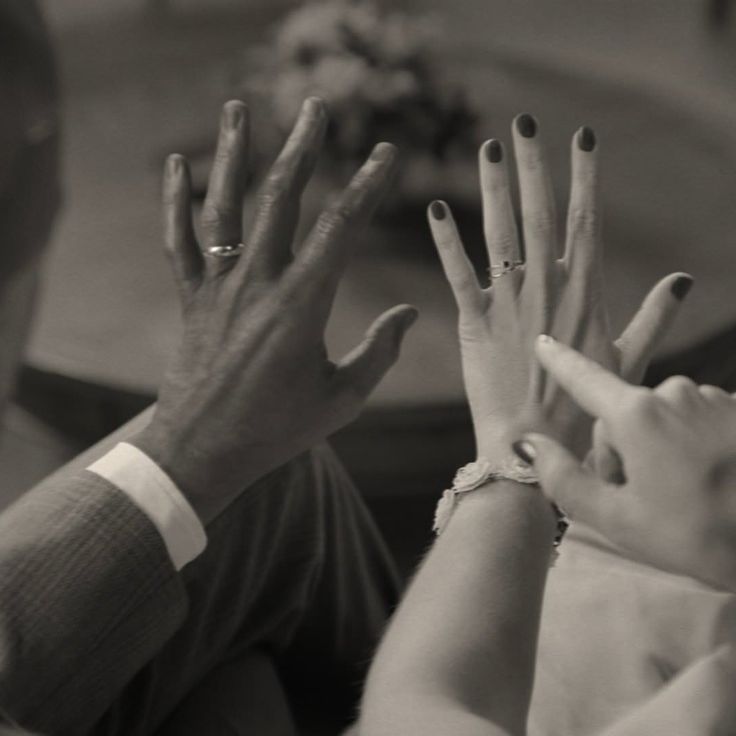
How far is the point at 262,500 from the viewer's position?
0.72 meters

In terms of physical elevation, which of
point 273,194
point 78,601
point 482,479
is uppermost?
point 273,194

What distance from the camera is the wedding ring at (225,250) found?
62 cm

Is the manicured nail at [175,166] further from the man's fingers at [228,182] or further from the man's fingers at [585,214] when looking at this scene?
the man's fingers at [585,214]

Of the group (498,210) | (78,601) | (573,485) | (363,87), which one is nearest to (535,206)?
(498,210)

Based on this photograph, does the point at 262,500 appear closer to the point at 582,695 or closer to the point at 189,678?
the point at 189,678

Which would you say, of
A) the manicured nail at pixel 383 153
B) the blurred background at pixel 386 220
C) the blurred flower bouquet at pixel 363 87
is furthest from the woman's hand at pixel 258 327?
the blurred flower bouquet at pixel 363 87

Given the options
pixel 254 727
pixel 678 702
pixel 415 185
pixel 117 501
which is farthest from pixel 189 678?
pixel 415 185

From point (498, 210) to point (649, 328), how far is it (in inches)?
4.4

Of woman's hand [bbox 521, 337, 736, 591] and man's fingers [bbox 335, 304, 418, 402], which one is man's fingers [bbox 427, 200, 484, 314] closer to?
man's fingers [bbox 335, 304, 418, 402]

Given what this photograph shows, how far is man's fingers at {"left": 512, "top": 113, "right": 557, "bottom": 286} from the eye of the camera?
2.06 feet

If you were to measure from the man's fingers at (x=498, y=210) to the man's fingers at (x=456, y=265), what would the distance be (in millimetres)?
21

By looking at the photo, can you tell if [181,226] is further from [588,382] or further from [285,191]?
[588,382]

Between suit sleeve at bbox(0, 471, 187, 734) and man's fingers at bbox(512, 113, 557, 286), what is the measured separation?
0.27 metres

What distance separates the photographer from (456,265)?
2.06 ft
